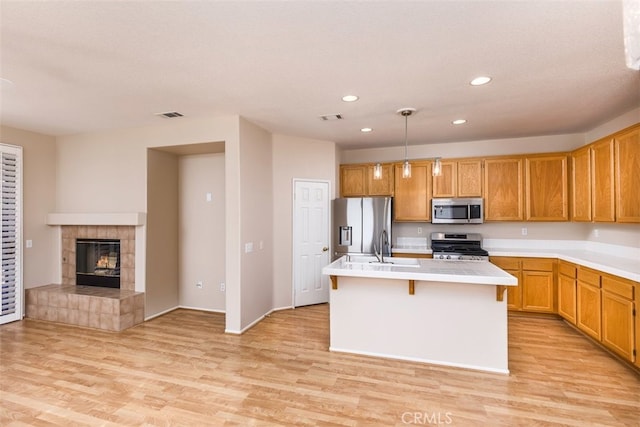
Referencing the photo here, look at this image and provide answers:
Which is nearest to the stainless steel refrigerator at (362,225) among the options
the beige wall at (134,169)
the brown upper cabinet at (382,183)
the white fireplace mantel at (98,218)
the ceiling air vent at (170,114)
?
the brown upper cabinet at (382,183)

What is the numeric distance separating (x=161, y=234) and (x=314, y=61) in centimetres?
344

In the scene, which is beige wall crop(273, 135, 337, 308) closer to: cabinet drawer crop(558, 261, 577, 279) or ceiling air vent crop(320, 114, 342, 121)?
ceiling air vent crop(320, 114, 342, 121)

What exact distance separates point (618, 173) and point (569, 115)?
2.92ft

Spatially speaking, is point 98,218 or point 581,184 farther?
point 98,218

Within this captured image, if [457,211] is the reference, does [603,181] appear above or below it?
above

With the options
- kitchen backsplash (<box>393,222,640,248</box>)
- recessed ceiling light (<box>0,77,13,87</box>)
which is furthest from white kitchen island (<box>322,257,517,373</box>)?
recessed ceiling light (<box>0,77,13,87</box>)

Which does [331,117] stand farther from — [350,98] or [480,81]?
[480,81]

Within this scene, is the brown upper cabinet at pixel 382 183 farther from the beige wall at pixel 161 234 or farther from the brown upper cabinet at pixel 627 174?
the beige wall at pixel 161 234

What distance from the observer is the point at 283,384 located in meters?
2.69

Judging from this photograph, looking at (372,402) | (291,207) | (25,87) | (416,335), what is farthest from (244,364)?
(25,87)

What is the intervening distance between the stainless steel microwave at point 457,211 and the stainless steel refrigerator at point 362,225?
0.78 metres

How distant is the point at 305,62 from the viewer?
2488mm

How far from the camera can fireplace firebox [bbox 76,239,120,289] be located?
455 cm

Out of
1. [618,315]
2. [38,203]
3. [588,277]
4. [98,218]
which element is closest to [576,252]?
[588,277]
